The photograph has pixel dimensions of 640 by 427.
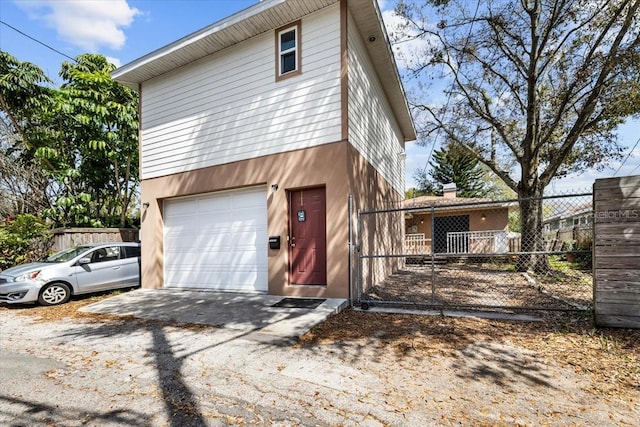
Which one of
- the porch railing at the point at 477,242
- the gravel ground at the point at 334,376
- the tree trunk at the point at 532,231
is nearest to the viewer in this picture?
the gravel ground at the point at 334,376

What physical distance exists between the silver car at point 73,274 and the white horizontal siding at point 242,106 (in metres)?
2.37

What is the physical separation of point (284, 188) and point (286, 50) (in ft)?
10.1

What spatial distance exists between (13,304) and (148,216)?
3374mm

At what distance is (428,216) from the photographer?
691 inches

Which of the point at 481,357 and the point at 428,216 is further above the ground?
the point at 428,216

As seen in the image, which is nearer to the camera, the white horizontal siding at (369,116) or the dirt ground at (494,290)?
the dirt ground at (494,290)

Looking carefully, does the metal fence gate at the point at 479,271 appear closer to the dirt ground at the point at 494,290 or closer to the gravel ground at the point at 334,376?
the dirt ground at the point at 494,290

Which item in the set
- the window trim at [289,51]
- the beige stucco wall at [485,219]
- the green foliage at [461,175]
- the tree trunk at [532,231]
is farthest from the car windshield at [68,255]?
the green foliage at [461,175]

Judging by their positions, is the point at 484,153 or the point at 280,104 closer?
the point at 280,104

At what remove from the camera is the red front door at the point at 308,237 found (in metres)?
6.42

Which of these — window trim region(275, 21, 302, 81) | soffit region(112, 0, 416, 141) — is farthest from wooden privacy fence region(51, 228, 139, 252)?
window trim region(275, 21, 302, 81)

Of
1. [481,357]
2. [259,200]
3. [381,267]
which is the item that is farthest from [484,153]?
[481,357]

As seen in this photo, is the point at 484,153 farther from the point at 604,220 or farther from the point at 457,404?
the point at 457,404

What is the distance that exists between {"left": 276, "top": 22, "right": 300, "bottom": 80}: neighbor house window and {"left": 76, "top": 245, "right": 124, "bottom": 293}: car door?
6236 millimetres
